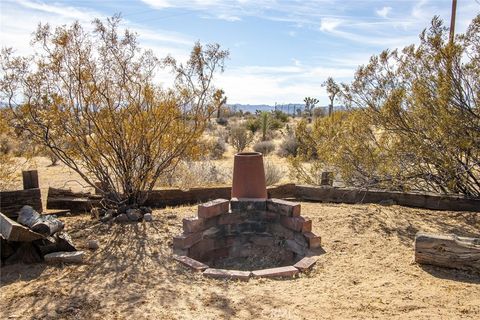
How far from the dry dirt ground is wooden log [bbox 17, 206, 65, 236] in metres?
0.40

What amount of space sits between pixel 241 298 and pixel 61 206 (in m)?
4.44

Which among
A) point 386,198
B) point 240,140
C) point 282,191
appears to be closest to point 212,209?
→ point 282,191

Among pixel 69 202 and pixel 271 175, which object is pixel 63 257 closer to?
pixel 69 202

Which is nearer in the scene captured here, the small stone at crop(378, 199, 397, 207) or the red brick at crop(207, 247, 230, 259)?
the red brick at crop(207, 247, 230, 259)

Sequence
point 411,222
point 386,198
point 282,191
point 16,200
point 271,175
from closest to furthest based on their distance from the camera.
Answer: point 411,222
point 16,200
point 386,198
point 282,191
point 271,175

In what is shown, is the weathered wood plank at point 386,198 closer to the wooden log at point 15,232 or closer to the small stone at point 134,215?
the small stone at point 134,215

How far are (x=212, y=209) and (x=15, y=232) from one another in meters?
2.39

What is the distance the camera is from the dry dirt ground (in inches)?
150

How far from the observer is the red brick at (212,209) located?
575 centimetres

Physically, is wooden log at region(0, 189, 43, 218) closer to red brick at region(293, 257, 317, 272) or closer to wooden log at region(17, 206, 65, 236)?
wooden log at region(17, 206, 65, 236)

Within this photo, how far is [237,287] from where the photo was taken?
4.47 m

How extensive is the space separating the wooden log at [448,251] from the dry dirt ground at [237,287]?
0.33 feet

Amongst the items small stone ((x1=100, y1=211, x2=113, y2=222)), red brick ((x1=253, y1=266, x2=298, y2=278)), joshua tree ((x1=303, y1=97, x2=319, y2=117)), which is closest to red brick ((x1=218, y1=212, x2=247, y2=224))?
red brick ((x1=253, y1=266, x2=298, y2=278))

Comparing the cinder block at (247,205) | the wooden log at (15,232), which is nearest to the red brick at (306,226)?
the cinder block at (247,205)
